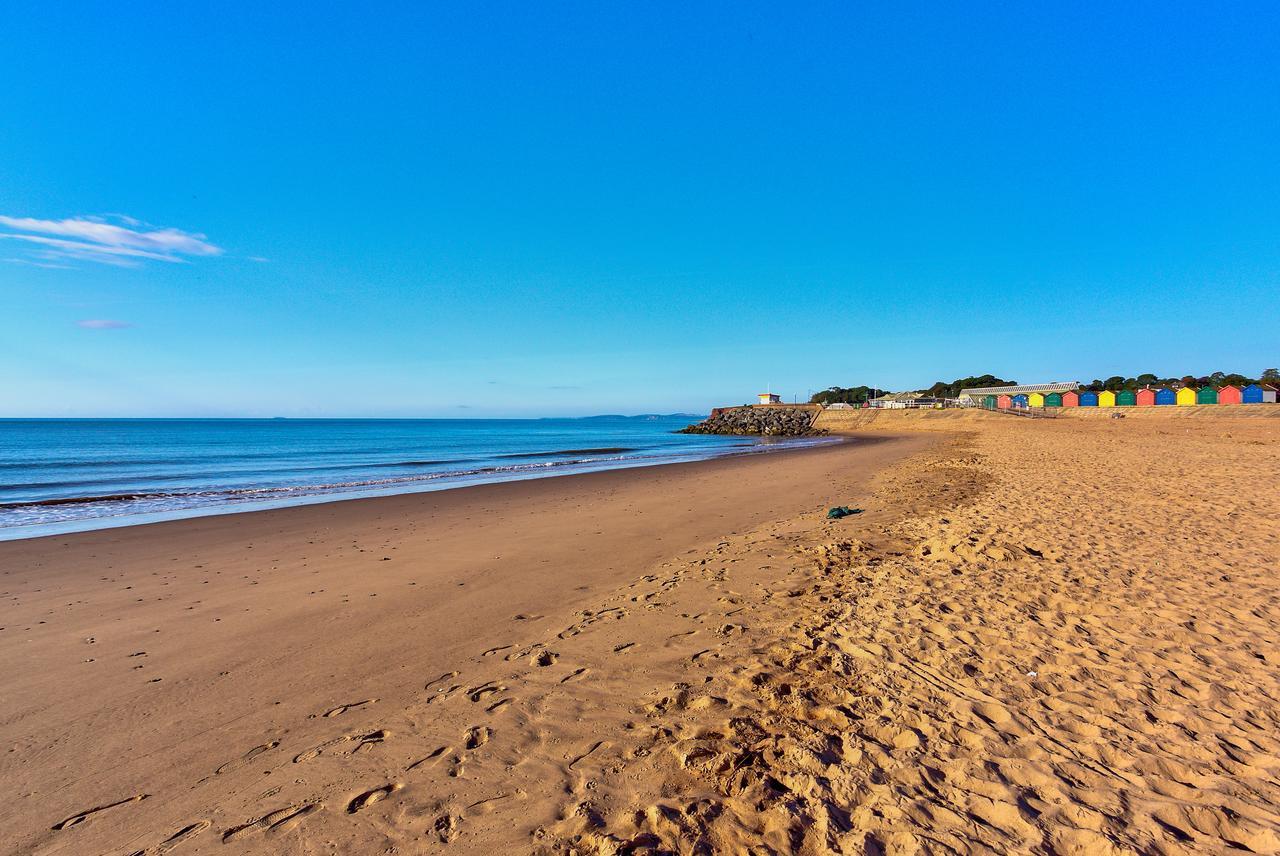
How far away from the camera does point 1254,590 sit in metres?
6.12

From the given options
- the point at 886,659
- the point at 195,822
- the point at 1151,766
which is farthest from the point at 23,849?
the point at 1151,766

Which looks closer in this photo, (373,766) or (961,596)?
(373,766)

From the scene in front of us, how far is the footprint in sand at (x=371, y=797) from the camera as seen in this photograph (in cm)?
322

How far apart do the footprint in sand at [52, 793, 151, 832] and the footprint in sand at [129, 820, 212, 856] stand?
0.57 m

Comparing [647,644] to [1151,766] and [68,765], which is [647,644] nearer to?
[1151,766]

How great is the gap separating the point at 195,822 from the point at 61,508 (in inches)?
724

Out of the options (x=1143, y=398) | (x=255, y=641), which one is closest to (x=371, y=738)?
(x=255, y=641)

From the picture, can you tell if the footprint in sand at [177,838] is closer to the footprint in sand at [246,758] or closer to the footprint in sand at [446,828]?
the footprint in sand at [246,758]

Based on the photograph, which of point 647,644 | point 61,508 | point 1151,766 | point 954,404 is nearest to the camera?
point 1151,766

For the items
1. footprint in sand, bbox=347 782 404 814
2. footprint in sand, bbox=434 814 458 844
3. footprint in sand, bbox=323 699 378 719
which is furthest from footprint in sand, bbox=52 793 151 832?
footprint in sand, bbox=434 814 458 844

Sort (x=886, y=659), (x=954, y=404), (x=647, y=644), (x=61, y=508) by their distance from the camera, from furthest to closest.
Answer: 1. (x=954, y=404)
2. (x=61, y=508)
3. (x=647, y=644)
4. (x=886, y=659)

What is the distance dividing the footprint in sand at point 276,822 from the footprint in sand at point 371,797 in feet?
0.59

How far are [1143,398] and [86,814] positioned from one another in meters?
83.4

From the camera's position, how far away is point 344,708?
175 inches
